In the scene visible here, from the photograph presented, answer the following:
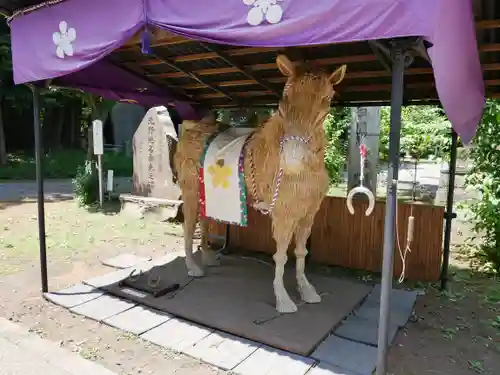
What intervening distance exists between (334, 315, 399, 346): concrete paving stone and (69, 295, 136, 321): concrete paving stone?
1982mm

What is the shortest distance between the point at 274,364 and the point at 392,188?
60.5 inches

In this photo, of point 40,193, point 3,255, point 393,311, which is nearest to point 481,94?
point 393,311

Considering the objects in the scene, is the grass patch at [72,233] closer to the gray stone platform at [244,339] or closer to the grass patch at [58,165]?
the gray stone platform at [244,339]

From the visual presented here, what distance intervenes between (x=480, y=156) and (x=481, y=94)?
2800 millimetres

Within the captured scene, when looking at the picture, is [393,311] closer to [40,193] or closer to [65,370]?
[65,370]

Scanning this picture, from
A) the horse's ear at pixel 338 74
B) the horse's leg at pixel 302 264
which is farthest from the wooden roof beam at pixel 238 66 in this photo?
the horse's leg at pixel 302 264

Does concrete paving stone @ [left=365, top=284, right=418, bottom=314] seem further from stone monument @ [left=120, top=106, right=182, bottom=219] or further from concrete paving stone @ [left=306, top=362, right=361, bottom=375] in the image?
stone monument @ [left=120, top=106, right=182, bottom=219]

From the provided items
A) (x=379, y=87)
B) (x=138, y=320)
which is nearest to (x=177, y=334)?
(x=138, y=320)

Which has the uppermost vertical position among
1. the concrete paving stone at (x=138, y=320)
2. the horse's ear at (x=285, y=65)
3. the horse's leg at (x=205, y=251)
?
the horse's ear at (x=285, y=65)

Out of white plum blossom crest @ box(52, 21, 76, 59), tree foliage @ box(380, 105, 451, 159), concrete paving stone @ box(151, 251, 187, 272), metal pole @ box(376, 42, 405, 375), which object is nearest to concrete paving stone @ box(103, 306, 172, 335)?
concrete paving stone @ box(151, 251, 187, 272)

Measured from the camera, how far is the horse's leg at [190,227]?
450 cm

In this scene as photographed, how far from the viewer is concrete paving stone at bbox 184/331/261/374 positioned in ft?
9.65

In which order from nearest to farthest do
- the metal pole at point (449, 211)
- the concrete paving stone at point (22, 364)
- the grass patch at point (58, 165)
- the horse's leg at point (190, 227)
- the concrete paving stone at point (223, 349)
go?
1. the concrete paving stone at point (22, 364)
2. the concrete paving stone at point (223, 349)
3. the metal pole at point (449, 211)
4. the horse's leg at point (190, 227)
5. the grass patch at point (58, 165)

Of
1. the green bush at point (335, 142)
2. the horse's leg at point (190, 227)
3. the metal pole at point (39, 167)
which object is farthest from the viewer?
the green bush at point (335, 142)
